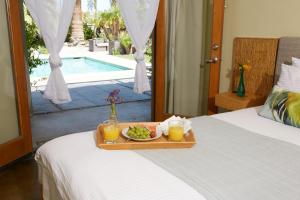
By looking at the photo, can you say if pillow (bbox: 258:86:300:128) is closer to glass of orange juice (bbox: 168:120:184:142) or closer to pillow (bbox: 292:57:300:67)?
pillow (bbox: 292:57:300:67)

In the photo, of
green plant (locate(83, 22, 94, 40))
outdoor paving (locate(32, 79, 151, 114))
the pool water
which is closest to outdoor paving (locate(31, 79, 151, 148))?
outdoor paving (locate(32, 79, 151, 114))

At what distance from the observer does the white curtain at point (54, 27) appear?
2.77 m

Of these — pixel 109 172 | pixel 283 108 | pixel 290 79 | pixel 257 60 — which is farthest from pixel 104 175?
pixel 257 60

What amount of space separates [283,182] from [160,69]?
2246 millimetres

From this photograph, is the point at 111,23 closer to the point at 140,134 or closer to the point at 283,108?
the point at 283,108

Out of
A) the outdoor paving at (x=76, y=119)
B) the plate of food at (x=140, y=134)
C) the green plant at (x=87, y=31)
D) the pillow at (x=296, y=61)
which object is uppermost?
the green plant at (x=87, y=31)

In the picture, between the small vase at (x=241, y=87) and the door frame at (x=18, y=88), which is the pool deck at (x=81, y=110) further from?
the small vase at (x=241, y=87)

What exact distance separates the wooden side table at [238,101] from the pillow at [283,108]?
58 centimetres

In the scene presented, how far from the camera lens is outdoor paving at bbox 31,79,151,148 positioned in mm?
3854

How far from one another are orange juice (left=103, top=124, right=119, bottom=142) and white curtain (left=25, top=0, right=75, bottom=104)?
56.4 inches

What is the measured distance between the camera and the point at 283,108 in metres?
2.15

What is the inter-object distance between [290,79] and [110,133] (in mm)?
1551

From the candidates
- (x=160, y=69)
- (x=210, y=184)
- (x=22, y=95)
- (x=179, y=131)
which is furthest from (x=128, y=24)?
(x=210, y=184)

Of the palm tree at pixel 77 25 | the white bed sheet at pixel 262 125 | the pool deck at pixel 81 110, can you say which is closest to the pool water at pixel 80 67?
the pool deck at pixel 81 110
